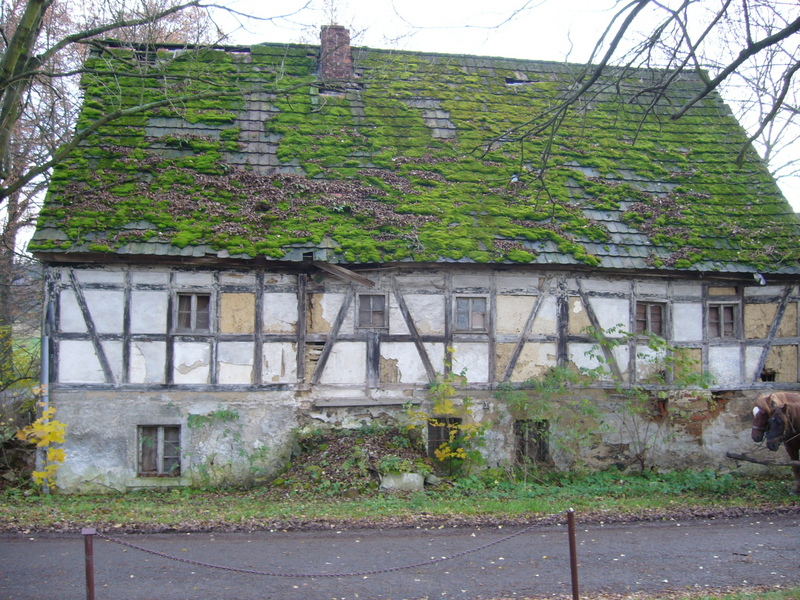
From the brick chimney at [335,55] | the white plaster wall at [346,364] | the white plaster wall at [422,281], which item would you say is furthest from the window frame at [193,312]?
the brick chimney at [335,55]

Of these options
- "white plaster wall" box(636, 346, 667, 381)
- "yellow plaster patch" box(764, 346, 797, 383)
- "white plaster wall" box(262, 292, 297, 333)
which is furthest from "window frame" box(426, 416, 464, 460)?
"yellow plaster patch" box(764, 346, 797, 383)

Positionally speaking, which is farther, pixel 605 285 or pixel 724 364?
pixel 724 364

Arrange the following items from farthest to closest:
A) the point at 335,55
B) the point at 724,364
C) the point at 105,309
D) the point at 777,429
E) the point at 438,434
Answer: the point at 335,55 < the point at 724,364 < the point at 438,434 < the point at 105,309 < the point at 777,429

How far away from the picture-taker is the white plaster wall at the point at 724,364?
42.0 feet

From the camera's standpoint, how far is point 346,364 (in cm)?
1170

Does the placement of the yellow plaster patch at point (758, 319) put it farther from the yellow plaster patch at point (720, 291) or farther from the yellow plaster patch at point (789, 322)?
the yellow plaster patch at point (720, 291)

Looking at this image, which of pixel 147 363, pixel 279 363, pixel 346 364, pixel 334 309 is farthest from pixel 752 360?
pixel 147 363

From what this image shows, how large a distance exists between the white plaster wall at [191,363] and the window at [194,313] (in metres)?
0.29

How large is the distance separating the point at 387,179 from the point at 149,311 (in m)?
4.99

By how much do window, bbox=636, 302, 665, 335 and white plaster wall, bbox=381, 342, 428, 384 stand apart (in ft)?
14.2

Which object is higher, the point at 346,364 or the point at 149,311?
the point at 149,311

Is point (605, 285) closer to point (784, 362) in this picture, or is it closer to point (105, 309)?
point (784, 362)

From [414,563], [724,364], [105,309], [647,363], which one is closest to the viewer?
[414,563]

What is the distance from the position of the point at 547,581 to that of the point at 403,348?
224 inches
